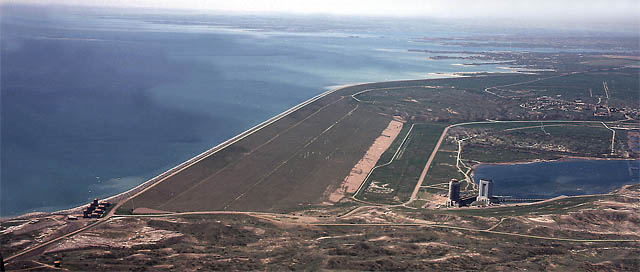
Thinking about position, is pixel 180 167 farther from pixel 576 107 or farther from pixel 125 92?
pixel 576 107

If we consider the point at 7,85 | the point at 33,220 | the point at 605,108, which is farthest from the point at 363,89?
the point at 33,220

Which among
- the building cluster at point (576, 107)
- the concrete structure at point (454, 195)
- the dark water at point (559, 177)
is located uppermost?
the building cluster at point (576, 107)

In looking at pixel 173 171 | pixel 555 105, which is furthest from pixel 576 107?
pixel 173 171

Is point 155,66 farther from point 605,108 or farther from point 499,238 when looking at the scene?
point 499,238

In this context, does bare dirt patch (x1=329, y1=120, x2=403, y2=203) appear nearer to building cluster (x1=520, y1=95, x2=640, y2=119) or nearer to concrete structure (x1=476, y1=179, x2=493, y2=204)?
concrete structure (x1=476, y1=179, x2=493, y2=204)

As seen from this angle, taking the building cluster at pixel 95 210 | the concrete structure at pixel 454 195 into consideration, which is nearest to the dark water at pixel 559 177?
the concrete structure at pixel 454 195

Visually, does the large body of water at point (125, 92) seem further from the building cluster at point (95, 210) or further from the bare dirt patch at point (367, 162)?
the bare dirt patch at point (367, 162)

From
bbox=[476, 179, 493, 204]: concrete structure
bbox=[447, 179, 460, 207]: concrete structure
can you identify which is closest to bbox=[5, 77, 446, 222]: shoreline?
bbox=[447, 179, 460, 207]: concrete structure
